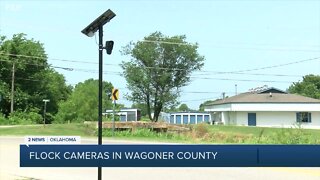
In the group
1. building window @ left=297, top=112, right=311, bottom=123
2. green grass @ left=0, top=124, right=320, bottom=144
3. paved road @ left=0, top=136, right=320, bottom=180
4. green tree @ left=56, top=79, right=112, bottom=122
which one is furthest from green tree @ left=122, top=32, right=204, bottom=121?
paved road @ left=0, top=136, right=320, bottom=180

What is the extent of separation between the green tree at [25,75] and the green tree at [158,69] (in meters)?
12.2

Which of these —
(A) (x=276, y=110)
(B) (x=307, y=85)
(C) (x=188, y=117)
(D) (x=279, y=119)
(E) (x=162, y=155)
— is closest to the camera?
(E) (x=162, y=155)

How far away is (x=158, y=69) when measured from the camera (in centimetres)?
7425

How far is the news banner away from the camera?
27.7ft

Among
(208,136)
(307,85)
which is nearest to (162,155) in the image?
(208,136)

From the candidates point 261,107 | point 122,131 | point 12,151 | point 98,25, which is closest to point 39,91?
point 261,107

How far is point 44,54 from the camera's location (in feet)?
241

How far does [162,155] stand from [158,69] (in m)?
65.9

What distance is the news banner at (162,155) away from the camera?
8.45m

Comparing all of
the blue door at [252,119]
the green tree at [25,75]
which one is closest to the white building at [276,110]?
the blue door at [252,119]

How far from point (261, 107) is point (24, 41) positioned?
36.8 m

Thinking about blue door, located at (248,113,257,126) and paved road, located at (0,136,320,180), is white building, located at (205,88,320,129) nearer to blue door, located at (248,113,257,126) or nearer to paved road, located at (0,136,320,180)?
blue door, located at (248,113,257,126)
